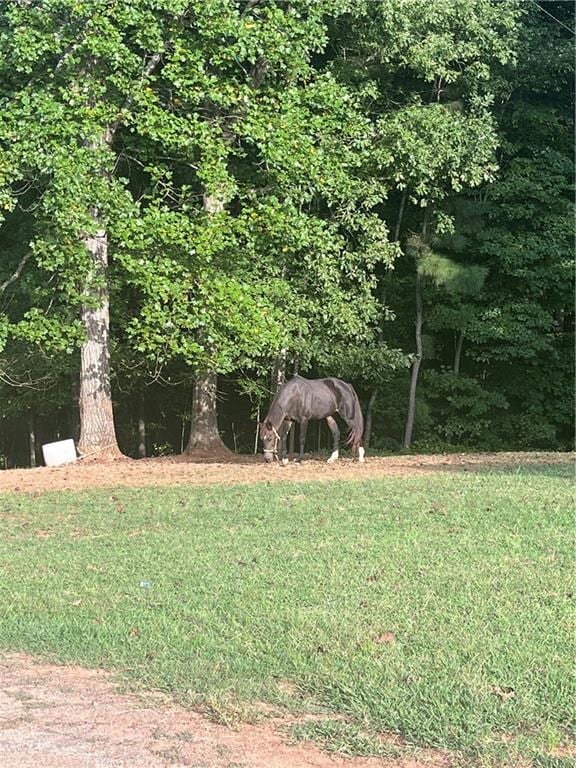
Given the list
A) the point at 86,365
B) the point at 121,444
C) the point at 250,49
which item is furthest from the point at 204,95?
the point at 121,444

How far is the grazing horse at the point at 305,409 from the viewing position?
54.1ft

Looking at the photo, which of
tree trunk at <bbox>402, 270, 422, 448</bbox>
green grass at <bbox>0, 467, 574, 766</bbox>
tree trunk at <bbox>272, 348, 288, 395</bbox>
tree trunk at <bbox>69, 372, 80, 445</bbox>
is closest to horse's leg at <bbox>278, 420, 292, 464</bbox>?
green grass at <bbox>0, 467, 574, 766</bbox>

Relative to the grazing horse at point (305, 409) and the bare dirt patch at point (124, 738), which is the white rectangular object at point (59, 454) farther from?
the bare dirt patch at point (124, 738)

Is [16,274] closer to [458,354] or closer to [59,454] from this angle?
[59,454]

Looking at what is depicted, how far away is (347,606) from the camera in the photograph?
661 cm

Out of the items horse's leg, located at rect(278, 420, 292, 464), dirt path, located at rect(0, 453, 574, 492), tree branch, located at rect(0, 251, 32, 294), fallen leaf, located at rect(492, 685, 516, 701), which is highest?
tree branch, located at rect(0, 251, 32, 294)

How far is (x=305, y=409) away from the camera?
1683cm

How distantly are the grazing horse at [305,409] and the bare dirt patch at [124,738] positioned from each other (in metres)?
11.2

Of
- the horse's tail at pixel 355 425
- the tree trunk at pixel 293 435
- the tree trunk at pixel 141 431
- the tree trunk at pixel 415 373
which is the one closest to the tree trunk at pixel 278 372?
the tree trunk at pixel 293 435

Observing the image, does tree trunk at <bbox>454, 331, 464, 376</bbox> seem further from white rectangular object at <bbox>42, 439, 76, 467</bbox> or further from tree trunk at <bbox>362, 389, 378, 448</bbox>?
white rectangular object at <bbox>42, 439, 76, 467</bbox>

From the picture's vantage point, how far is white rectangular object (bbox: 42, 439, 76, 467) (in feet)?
59.1

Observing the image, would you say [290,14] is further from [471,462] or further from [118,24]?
[471,462]

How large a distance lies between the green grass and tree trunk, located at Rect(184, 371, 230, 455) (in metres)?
9.16

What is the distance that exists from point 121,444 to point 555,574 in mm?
26204
